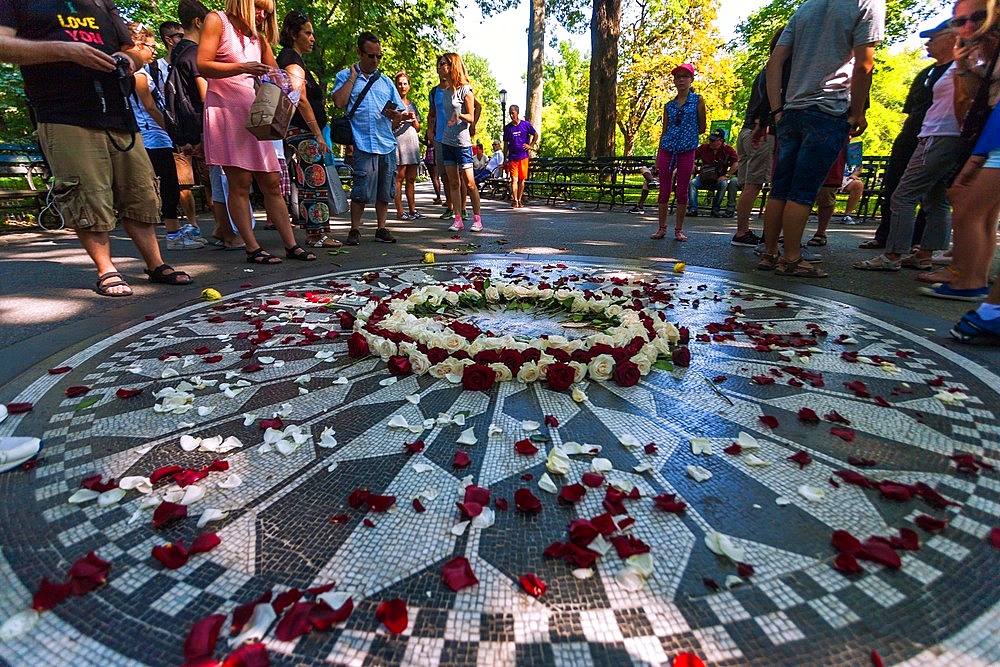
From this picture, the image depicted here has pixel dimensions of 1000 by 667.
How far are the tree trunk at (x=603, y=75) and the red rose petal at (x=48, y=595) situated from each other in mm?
15145

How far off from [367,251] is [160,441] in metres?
4.25

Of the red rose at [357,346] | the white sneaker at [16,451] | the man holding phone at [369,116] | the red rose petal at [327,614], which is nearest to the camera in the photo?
the red rose petal at [327,614]

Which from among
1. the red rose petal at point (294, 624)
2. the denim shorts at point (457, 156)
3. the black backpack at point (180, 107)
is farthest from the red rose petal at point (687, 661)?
the denim shorts at point (457, 156)

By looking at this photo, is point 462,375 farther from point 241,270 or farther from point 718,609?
point 241,270

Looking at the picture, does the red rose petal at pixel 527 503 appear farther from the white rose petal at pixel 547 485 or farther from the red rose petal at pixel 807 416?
the red rose petal at pixel 807 416

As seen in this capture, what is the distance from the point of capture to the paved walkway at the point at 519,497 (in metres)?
1.10

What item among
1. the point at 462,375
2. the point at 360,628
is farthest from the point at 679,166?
the point at 360,628

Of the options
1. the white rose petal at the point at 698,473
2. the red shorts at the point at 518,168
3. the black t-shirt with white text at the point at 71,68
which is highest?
the black t-shirt with white text at the point at 71,68

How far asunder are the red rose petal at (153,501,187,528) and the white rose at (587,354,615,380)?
167cm

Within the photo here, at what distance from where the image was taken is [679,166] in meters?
6.20

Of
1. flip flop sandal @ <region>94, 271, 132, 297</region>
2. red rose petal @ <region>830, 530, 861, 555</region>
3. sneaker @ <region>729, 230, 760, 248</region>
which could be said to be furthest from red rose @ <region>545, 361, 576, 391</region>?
sneaker @ <region>729, 230, 760, 248</region>

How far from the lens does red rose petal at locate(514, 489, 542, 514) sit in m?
1.44

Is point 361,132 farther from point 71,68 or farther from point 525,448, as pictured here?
point 525,448

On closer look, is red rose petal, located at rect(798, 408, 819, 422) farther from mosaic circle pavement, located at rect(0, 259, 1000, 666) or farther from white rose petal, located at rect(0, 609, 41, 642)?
white rose petal, located at rect(0, 609, 41, 642)
